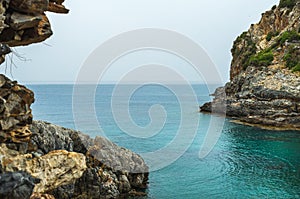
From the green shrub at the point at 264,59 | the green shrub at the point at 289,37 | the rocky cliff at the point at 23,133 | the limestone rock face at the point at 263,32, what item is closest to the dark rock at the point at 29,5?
the rocky cliff at the point at 23,133

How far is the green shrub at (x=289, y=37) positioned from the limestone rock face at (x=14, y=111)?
79.6 m

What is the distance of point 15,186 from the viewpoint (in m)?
13.8

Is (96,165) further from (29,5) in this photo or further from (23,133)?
(29,5)

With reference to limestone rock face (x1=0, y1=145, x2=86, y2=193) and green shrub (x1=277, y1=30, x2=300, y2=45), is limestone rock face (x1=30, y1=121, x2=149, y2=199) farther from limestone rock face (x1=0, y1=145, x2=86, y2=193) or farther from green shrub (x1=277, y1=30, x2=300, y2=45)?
green shrub (x1=277, y1=30, x2=300, y2=45)

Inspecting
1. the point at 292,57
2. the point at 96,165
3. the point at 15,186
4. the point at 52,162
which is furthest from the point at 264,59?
the point at 15,186

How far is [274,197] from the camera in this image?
2952 centimetres

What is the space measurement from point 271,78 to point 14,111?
6836cm

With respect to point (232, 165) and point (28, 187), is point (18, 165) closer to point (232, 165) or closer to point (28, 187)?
point (28, 187)

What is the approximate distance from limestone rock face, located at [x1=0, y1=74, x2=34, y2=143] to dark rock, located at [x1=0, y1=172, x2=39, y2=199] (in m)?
3.80

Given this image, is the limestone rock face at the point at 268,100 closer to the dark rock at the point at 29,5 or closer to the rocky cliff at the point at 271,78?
the rocky cliff at the point at 271,78

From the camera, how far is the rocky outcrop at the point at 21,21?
16266mm

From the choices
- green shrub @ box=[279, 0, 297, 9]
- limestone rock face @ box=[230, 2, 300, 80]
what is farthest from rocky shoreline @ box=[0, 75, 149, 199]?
green shrub @ box=[279, 0, 297, 9]

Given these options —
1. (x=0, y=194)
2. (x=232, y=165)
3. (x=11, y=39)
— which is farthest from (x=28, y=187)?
(x=232, y=165)

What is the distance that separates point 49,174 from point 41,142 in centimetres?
784
